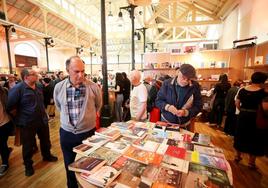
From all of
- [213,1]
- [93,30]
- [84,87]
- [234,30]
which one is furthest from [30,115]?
[93,30]

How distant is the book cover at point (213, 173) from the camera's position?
0.96 meters

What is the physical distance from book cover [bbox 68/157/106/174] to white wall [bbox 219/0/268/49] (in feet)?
15.7

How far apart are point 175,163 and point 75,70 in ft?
4.26

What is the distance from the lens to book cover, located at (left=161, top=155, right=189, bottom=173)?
1105mm

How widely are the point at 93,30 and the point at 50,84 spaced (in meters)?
11.3

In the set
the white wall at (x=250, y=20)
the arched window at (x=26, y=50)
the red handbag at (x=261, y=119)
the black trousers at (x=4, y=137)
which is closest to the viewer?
the red handbag at (x=261, y=119)

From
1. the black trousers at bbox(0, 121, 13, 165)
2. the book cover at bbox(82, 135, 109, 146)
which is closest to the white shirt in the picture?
the book cover at bbox(82, 135, 109, 146)

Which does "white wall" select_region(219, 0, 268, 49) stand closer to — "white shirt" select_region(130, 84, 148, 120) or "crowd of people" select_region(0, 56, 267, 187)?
"crowd of people" select_region(0, 56, 267, 187)

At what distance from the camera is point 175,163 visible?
3.82 ft

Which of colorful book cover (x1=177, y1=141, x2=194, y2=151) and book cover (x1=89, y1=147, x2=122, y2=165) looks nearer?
book cover (x1=89, y1=147, x2=122, y2=165)

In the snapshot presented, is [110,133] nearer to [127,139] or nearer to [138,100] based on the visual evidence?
[127,139]

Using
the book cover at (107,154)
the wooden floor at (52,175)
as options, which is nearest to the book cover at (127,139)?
the book cover at (107,154)

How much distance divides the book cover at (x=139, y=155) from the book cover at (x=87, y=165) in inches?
8.6

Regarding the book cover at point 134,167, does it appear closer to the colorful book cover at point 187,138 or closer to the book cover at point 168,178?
the book cover at point 168,178
